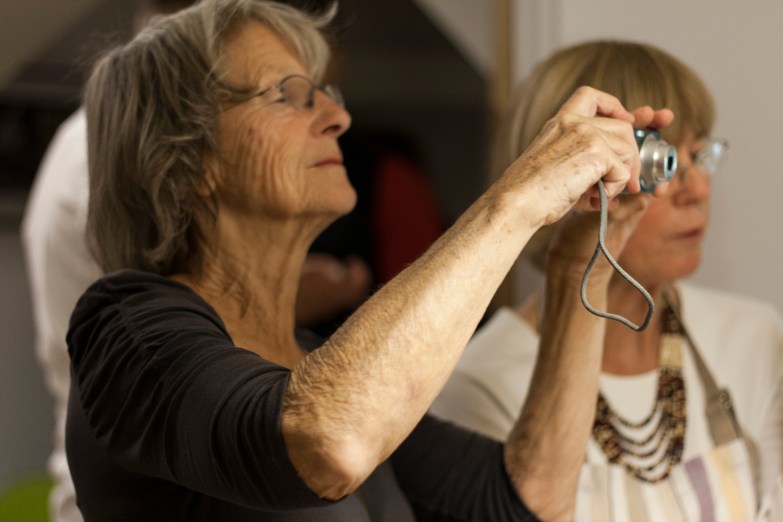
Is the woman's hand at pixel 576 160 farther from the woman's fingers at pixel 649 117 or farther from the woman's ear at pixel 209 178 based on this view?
the woman's ear at pixel 209 178

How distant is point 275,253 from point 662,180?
1.30 feet

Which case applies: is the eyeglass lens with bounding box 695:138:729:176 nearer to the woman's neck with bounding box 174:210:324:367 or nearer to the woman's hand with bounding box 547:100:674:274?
the woman's hand with bounding box 547:100:674:274

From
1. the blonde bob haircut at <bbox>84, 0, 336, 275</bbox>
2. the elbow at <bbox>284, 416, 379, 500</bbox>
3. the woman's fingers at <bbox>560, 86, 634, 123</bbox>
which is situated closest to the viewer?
the elbow at <bbox>284, 416, 379, 500</bbox>

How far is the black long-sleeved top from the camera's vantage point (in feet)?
2.46

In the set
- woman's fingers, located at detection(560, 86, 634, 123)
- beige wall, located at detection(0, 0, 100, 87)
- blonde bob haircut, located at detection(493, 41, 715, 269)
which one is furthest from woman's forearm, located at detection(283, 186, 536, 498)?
beige wall, located at detection(0, 0, 100, 87)

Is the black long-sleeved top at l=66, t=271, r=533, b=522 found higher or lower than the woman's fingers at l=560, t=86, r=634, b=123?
lower

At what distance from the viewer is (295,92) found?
1088mm

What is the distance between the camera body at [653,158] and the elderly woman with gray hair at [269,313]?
0.02m

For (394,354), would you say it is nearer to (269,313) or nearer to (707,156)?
(269,313)

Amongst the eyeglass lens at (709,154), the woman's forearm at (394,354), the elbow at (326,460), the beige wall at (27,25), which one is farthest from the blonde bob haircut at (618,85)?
the beige wall at (27,25)

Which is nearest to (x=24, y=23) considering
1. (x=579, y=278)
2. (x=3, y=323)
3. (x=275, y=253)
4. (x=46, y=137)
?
(x=46, y=137)

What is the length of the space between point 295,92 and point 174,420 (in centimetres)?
42

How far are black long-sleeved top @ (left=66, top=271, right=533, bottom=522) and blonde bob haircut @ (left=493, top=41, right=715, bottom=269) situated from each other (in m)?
0.50

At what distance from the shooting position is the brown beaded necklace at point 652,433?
124 centimetres
